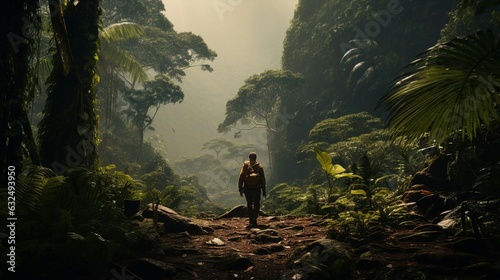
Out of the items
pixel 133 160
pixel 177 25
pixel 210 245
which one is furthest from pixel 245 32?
pixel 210 245

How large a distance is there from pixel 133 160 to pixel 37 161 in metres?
27.5

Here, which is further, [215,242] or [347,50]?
[347,50]

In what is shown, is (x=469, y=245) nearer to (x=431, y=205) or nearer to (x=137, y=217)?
(x=431, y=205)

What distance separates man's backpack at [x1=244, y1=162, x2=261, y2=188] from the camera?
8.19 m

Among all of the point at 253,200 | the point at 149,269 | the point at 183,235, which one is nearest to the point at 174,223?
the point at 183,235

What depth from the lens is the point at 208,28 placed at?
157000mm

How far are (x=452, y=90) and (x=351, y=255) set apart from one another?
267cm

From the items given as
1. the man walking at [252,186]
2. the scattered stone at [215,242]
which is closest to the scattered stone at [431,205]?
the man walking at [252,186]

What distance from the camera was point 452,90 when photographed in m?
3.07

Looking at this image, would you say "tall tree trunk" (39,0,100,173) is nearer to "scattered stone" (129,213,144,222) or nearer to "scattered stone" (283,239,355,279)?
"scattered stone" (129,213,144,222)

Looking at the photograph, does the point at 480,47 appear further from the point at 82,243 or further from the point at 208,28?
the point at 208,28

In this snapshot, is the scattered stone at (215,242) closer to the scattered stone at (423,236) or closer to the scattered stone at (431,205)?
the scattered stone at (423,236)

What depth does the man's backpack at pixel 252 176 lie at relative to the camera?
322 inches

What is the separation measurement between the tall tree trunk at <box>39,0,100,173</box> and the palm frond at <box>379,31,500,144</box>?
19.8 ft
